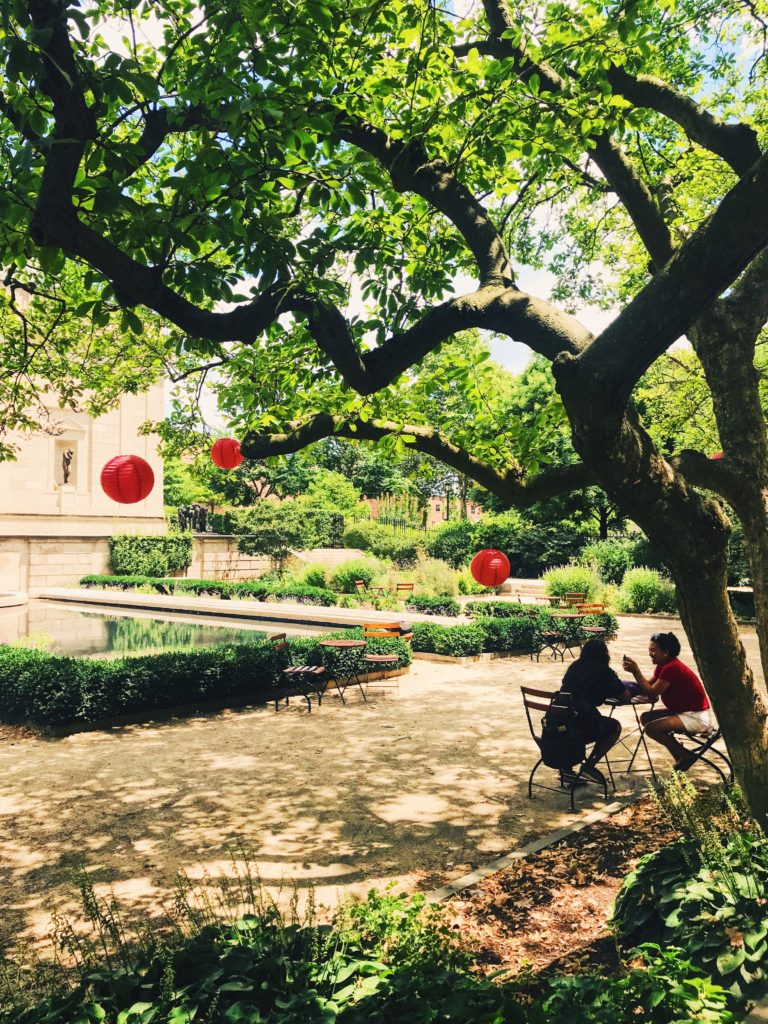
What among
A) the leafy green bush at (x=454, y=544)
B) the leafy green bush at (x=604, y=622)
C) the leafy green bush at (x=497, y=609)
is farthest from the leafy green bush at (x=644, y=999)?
the leafy green bush at (x=454, y=544)

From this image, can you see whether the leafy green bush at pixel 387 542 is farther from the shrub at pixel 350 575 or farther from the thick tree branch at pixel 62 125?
the thick tree branch at pixel 62 125

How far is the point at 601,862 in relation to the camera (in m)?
5.42

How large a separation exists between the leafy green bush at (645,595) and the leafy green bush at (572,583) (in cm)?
120

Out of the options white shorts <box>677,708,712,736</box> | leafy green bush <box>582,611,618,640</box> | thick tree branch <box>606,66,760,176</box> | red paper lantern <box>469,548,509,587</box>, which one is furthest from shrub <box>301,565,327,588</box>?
thick tree branch <box>606,66,760,176</box>

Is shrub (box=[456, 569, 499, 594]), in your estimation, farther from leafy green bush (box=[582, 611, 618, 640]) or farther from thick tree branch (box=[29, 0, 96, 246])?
thick tree branch (box=[29, 0, 96, 246])

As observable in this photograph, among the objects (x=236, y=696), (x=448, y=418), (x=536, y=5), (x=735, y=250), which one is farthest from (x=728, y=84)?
(x=236, y=696)

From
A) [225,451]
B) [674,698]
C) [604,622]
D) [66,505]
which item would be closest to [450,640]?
[604,622]

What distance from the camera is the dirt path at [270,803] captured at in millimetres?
5395

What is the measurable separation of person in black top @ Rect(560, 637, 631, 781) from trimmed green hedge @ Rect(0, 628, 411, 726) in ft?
20.4

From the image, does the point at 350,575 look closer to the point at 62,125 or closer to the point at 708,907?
the point at 708,907

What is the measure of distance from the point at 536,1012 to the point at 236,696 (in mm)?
9429

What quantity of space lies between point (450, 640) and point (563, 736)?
9.06 metres

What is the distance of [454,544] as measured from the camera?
3688 centimetres

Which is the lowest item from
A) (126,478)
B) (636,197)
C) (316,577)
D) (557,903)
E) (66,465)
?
(557,903)
